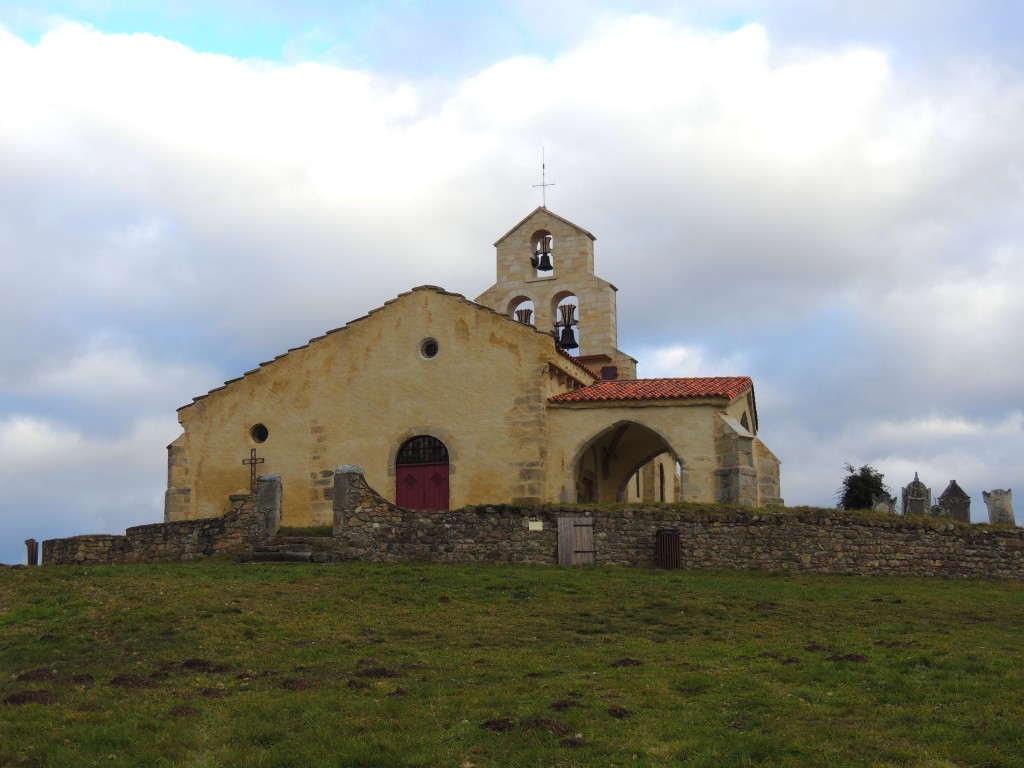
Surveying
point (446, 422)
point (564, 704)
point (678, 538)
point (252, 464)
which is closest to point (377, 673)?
point (564, 704)

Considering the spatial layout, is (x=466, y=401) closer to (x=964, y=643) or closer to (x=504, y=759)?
(x=964, y=643)

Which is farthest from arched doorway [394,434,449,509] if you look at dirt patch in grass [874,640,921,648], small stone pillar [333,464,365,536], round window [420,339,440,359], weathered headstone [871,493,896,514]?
dirt patch in grass [874,640,921,648]

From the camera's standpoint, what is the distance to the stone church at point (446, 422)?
103 ft

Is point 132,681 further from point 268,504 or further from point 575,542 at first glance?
point 575,542

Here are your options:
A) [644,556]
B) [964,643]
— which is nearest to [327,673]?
[964,643]

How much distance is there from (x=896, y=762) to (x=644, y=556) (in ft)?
50.3

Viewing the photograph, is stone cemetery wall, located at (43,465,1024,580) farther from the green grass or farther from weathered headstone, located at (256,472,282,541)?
the green grass

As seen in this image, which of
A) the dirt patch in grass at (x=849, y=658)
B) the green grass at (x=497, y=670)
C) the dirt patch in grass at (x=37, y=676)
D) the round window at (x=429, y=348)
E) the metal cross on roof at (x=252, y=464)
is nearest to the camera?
the green grass at (x=497, y=670)

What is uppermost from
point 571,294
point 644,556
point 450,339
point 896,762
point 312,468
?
point 571,294

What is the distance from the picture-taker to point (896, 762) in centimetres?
1130

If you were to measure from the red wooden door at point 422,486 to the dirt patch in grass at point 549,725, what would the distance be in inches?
794

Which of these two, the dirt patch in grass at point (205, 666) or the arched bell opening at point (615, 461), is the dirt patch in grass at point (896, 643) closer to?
the dirt patch in grass at point (205, 666)

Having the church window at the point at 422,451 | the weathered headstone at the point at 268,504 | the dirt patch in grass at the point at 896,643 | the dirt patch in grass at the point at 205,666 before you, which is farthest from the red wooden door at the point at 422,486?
the dirt patch in grass at the point at 896,643

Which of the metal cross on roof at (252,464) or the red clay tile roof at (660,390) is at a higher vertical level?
the red clay tile roof at (660,390)
